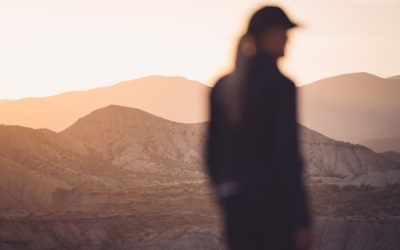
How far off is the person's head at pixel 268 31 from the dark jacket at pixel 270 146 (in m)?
0.14

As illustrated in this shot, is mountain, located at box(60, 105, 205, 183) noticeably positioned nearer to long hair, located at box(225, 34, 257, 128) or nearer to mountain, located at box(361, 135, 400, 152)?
mountain, located at box(361, 135, 400, 152)

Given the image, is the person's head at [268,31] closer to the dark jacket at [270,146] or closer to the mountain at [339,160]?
the dark jacket at [270,146]

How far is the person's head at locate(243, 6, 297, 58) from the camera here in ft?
11.9

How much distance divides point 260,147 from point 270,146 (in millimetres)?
45

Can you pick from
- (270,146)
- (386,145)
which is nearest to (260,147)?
(270,146)

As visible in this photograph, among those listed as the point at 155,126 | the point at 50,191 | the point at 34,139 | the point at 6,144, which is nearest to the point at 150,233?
the point at 50,191

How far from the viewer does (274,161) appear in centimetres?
349

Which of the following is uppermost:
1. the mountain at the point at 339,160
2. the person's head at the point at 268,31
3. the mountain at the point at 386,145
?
the person's head at the point at 268,31

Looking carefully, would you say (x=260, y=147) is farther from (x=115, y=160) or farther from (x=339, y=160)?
(x=339, y=160)

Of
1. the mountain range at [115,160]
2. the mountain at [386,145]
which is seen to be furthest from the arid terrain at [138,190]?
the mountain at [386,145]

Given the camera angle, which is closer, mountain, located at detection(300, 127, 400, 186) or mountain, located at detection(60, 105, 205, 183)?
mountain, located at detection(60, 105, 205, 183)

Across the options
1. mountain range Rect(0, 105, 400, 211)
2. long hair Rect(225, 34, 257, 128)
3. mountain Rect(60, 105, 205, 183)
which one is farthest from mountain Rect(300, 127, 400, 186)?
long hair Rect(225, 34, 257, 128)

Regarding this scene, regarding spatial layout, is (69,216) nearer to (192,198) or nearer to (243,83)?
(192,198)

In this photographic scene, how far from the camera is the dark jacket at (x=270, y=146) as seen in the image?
348 cm
